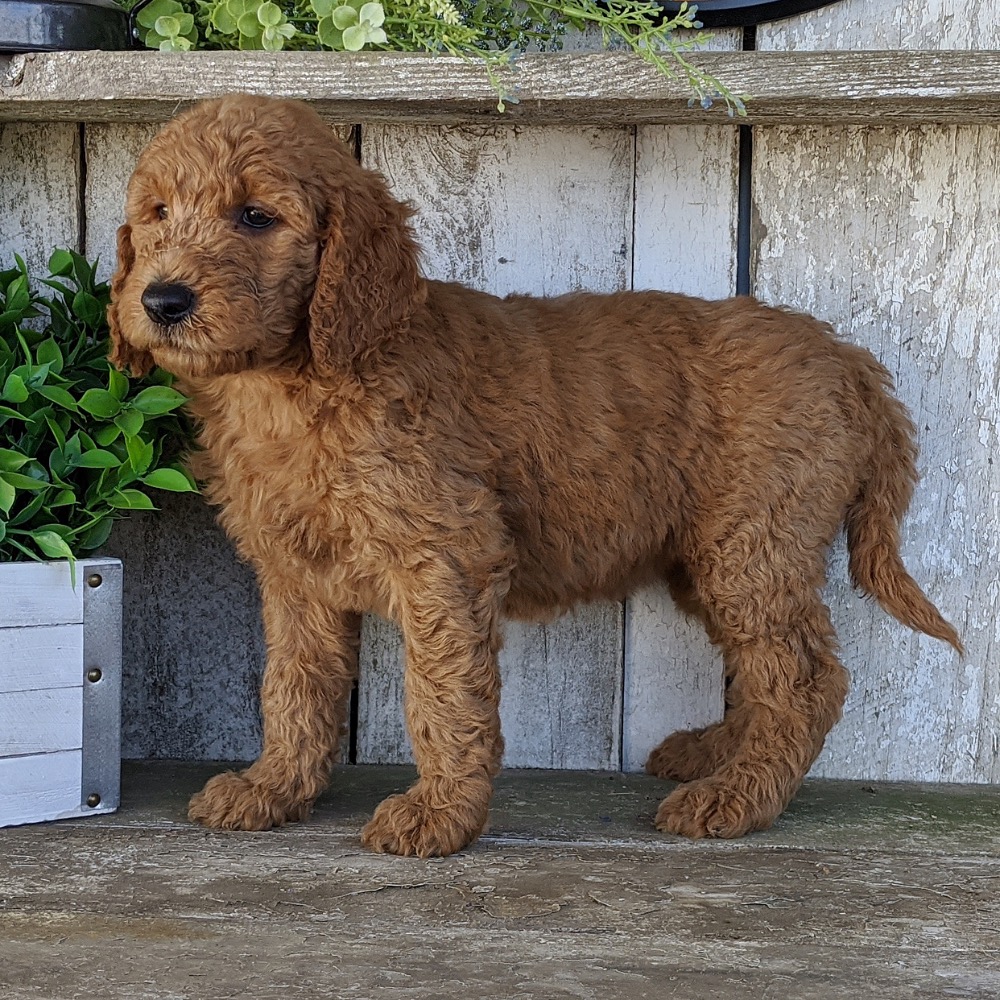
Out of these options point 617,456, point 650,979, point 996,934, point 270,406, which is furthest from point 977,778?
point 270,406

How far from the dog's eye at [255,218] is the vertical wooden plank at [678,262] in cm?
108

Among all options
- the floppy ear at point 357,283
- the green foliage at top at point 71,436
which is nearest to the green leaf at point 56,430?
the green foliage at top at point 71,436

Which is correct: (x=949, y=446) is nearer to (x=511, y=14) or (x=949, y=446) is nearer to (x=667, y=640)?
(x=667, y=640)

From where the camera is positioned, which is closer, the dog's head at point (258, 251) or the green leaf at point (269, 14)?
the dog's head at point (258, 251)

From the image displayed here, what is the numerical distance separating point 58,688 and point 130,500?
39cm

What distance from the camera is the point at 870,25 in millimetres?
2979

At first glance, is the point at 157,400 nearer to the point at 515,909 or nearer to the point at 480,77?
the point at 480,77

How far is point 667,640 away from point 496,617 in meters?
0.78

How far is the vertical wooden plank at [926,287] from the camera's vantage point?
118 inches

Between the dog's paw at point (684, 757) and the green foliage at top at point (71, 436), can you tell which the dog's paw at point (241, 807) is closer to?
the green foliage at top at point (71, 436)

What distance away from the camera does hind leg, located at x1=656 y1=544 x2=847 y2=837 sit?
2.62m

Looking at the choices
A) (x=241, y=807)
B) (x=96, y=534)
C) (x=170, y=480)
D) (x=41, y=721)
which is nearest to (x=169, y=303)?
(x=170, y=480)

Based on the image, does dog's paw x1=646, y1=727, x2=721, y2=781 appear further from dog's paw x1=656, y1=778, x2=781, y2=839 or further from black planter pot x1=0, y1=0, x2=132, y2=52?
black planter pot x1=0, y1=0, x2=132, y2=52

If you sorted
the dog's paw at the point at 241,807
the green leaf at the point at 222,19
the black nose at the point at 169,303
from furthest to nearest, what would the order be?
the green leaf at the point at 222,19, the dog's paw at the point at 241,807, the black nose at the point at 169,303
